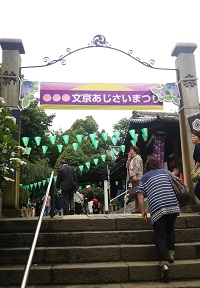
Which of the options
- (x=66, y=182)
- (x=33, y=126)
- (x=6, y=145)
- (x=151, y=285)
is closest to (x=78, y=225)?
(x=151, y=285)

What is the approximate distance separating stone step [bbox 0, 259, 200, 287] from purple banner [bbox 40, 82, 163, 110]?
481 cm

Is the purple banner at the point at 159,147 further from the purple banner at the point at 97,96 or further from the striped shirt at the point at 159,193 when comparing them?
the striped shirt at the point at 159,193

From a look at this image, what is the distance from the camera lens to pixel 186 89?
8047 millimetres

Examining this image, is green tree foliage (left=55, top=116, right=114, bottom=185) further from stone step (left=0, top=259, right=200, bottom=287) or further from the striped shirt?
stone step (left=0, top=259, right=200, bottom=287)

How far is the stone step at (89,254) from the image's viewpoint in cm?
456

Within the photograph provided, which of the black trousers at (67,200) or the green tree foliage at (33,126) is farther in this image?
the green tree foliage at (33,126)

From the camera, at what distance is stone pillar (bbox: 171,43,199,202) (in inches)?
305

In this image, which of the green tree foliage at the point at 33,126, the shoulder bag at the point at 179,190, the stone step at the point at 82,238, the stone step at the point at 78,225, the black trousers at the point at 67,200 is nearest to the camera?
the shoulder bag at the point at 179,190

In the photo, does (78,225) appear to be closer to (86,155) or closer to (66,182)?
(66,182)

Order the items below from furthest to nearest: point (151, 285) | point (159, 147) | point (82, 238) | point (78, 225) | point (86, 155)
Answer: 1. point (86, 155)
2. point (159, 147)
3. point (78, 225)
4. point (82, 238)
5. point (151, 285)

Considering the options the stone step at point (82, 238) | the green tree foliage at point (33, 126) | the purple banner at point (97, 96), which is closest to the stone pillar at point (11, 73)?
the purple banner at point (97, 96)

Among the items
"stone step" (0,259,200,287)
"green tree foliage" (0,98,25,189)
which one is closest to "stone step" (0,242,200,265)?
"stone step" (0,259,200,287)

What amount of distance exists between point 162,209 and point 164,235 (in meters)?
0.37

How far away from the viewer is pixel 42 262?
4512 mm
